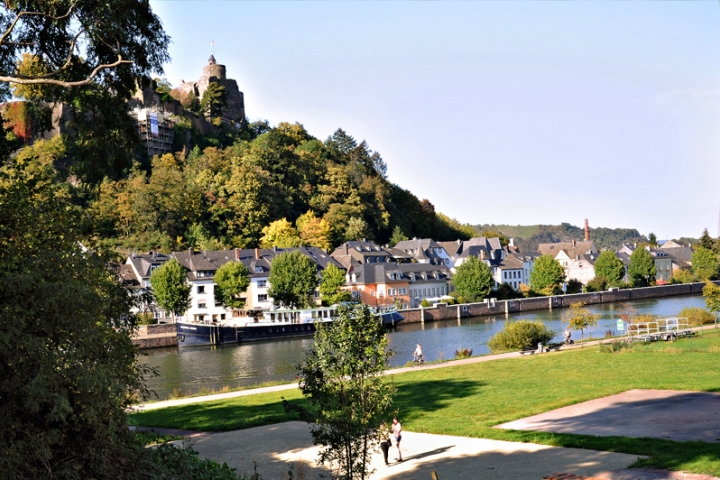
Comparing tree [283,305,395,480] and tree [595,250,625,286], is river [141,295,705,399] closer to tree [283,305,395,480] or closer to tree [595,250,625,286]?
tree [595,250,625,286]

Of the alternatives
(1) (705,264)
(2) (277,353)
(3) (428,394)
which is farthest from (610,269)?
(3) (428,394)

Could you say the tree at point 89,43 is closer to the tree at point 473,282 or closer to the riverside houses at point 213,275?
the riverside houses at point 213,275

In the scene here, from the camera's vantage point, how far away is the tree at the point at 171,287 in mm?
63250

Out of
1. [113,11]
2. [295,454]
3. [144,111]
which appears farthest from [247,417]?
[144,111]

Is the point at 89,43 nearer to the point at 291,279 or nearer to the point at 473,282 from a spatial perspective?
the point at 291,279

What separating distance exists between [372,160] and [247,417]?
101035 mm

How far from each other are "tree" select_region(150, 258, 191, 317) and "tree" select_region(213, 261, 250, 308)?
4193 millimetres

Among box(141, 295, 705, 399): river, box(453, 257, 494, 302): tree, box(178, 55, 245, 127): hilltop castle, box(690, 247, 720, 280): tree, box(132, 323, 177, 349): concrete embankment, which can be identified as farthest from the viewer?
box(178, 55, 245, 127): hilltop castle

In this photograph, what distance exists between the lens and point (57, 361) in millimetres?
8523

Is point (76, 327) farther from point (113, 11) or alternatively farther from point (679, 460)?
point (679, 460)

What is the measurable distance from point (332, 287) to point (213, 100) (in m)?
58.5

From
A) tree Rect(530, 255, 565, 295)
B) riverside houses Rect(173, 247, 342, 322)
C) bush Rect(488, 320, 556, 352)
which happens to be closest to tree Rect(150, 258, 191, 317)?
riverside houses Rect(173, 247, 342, 322)

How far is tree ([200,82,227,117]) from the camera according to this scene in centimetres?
11944

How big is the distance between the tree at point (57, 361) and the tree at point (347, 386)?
2.67 metres
